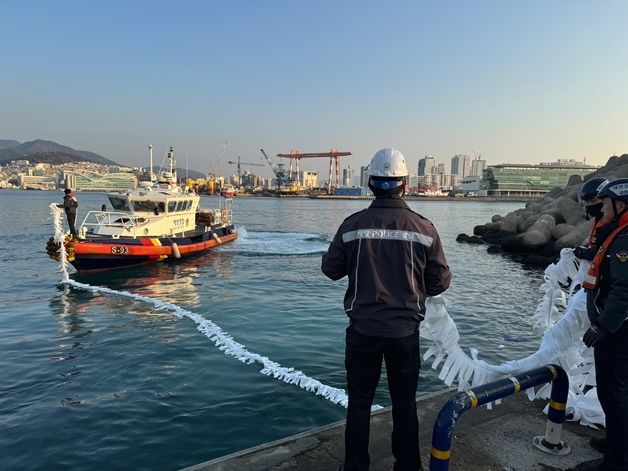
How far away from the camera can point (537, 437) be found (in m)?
3.82

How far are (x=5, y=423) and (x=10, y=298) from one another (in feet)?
32.3

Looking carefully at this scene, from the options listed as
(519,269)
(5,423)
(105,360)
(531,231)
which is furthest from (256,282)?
(531,231)

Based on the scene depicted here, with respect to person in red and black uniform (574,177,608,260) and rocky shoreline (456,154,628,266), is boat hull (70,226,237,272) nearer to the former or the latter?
person in red and black uniform (574,177,608,260)

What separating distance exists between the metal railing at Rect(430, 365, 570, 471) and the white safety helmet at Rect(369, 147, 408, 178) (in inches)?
60.9

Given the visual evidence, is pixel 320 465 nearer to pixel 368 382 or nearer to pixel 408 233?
pixel 368 382

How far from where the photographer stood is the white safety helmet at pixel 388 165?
121 inches

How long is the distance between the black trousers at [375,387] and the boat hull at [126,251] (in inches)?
683

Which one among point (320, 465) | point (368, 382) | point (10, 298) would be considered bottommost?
point (10, 298)

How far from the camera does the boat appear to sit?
18.0m

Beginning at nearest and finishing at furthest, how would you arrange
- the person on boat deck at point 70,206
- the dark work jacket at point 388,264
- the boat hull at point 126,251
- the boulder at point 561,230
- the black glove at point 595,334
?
the dark work jacket at point 388,264, the black glove at point 595,334, the person on boat deck at point 70,206, the boat hull at point 126,251, the boulder at point 561,230

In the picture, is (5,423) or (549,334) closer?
(549,334)

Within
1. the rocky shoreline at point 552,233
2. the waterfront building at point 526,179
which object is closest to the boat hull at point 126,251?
the rocky shoreline at point 552,233

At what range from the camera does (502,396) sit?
3.20m

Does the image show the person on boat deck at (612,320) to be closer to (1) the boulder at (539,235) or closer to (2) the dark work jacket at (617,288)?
(2) the dark work jacket at (617,288)
